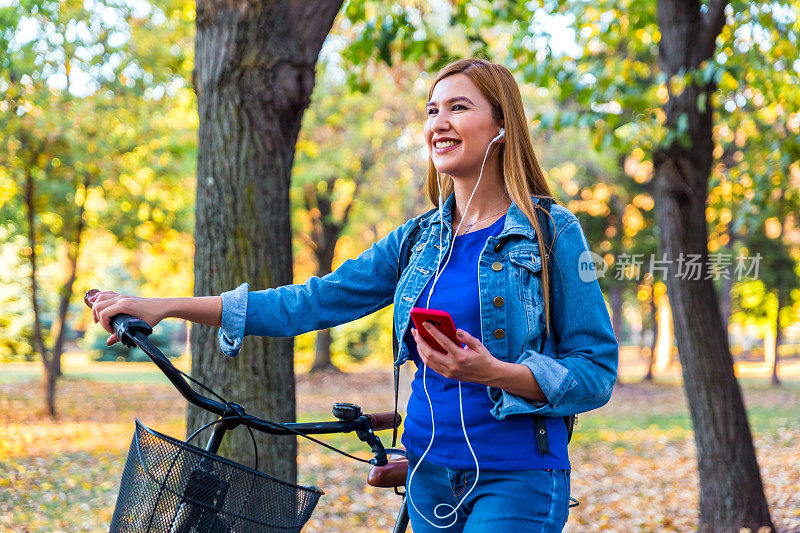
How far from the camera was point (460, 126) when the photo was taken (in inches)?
87.7

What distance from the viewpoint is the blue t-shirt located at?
205cm

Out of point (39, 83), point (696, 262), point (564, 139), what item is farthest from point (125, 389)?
point (696, 262)

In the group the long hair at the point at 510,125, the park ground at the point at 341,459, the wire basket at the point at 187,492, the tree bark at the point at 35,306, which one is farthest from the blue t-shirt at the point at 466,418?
the tree bark at the point at 35,306

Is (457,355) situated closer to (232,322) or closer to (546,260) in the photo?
(546,260)

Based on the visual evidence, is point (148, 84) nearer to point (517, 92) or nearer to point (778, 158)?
point (778, 158)

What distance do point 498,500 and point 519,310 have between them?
0.51m

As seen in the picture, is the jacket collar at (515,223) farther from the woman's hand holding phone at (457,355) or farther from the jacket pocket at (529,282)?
the woman's hand holding phone at (457,355)

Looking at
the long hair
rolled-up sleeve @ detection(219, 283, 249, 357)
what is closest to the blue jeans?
rolled-up sleeve @ detection(219, 283, 249, 357)

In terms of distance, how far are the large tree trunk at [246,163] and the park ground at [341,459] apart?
4.13 m

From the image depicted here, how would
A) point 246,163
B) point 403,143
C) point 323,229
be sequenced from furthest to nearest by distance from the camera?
point 323,229, point 403,143, point 246,163

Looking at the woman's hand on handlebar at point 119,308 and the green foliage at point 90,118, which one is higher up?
the green foliage at point 90,118

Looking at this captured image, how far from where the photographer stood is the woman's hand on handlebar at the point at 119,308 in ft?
6.49

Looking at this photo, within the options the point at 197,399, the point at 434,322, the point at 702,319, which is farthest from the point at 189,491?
the point at 702,319

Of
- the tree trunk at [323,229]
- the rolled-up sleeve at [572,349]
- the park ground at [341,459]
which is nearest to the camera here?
the rolled-up sleeve at [572,349]
